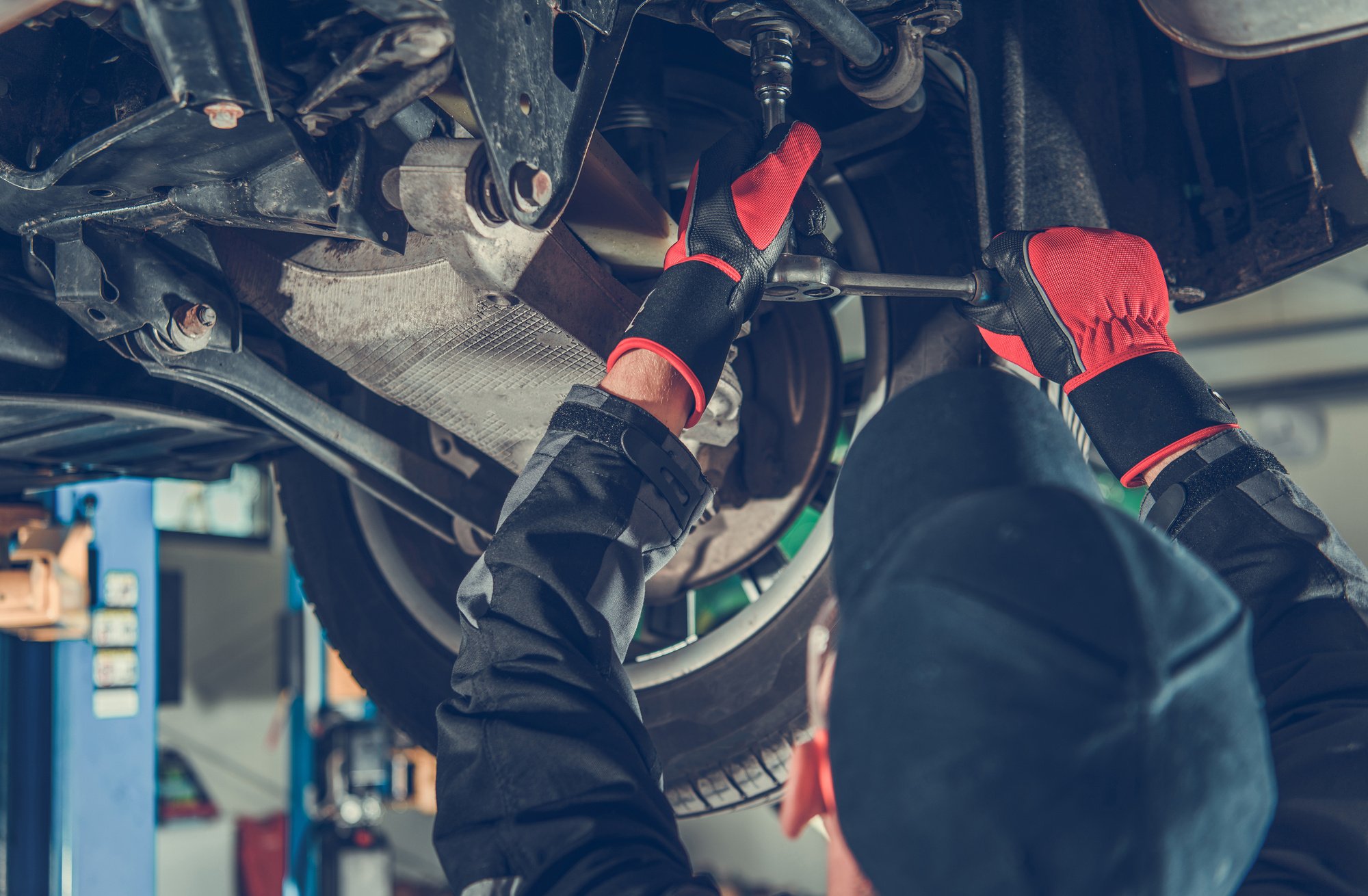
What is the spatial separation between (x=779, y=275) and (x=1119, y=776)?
22.5 inches

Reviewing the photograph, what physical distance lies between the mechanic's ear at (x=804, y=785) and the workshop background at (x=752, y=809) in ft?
12.6

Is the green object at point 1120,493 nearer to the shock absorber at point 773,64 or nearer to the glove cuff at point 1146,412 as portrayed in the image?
the glove cuff at point 1146,412

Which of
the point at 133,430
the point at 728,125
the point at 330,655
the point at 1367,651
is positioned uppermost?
the point at 728,125

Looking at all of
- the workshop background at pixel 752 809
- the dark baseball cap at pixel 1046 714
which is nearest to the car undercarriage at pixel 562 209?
the dark baseball cap at pixel 1046 714

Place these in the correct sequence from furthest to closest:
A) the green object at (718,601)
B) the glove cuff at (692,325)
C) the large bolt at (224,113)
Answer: the green object at (718,601) → the glove cuff at (692,325) → the large bolt at (224,113)

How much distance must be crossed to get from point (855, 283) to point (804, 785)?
0.51m

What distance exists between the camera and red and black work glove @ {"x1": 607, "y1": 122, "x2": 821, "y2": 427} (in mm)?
917

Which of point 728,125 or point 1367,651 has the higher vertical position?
point 728,125

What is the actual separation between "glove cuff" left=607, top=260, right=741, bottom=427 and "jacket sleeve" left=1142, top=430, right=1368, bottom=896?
0.44 m

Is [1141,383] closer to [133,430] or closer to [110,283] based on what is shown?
[110,283]

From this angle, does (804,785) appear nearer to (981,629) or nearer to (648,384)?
(981,629)

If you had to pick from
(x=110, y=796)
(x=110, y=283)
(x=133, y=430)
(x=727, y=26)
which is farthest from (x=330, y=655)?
(x=727, y=26)

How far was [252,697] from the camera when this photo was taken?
6.15 m

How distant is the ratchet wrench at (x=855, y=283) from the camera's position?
987mm
